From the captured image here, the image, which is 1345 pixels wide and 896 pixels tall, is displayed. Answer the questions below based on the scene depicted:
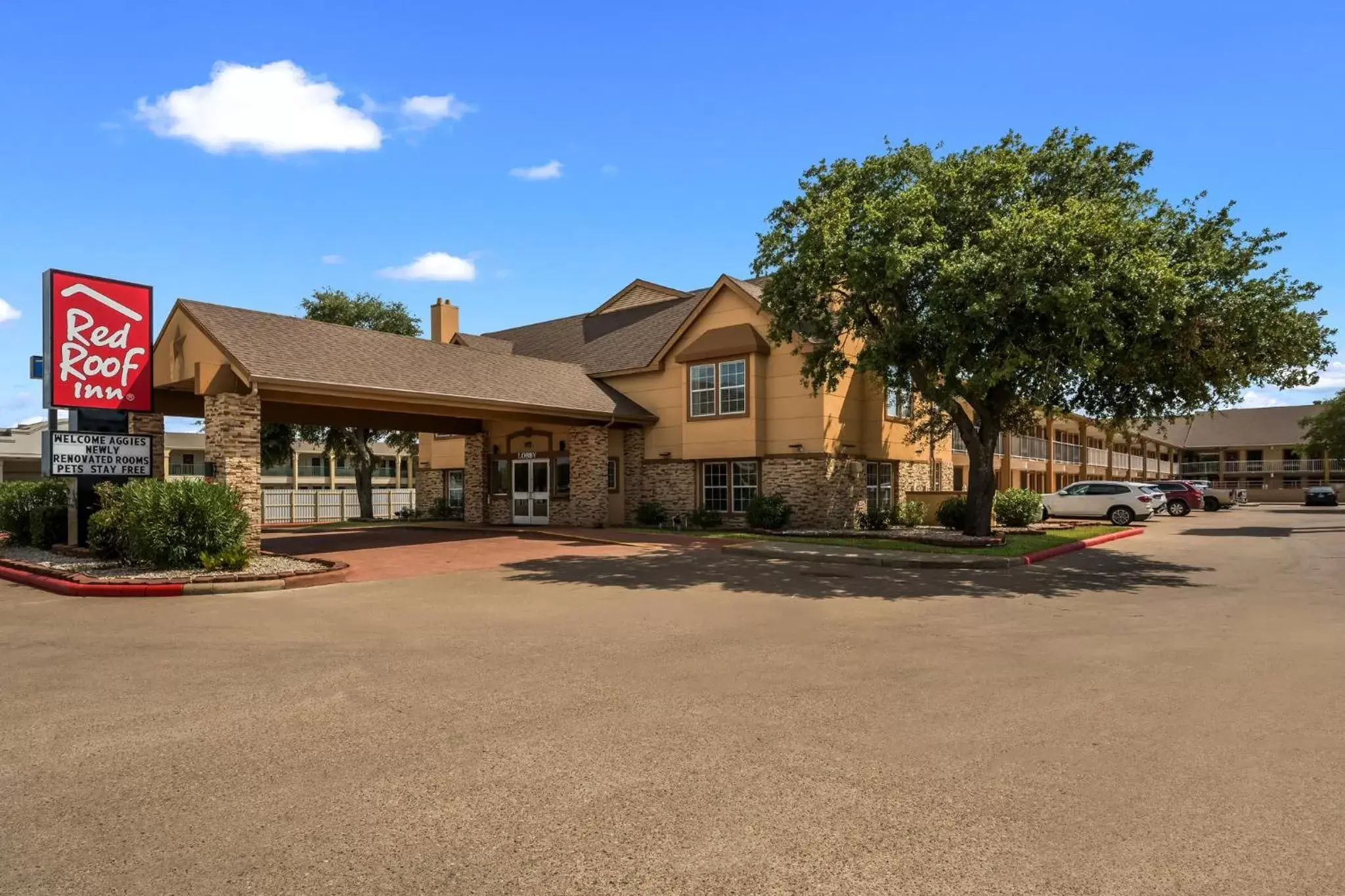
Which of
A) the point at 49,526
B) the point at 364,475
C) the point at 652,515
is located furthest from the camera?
the point at 364,475

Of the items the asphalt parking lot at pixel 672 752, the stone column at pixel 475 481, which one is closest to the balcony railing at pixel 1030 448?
the stone column at pixel 475 481

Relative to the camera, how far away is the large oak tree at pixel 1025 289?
1616cm

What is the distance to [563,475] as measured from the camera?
92.8 ft

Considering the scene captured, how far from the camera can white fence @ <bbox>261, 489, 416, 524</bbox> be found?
34.6 metres

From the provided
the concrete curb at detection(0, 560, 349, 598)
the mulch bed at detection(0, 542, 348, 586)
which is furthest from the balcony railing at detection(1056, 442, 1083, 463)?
the concrete curb at detection(0, 560, 349, 598)

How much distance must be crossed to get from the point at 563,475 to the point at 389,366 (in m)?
7.93

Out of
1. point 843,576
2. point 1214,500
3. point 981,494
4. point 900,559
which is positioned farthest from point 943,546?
point 1214,500

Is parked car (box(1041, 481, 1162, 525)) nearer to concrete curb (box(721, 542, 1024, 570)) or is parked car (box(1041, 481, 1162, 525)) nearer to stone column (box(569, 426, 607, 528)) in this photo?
concrete curb (box(721, 542, 1024, 570))

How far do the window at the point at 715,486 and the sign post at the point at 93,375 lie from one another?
50.2 ft

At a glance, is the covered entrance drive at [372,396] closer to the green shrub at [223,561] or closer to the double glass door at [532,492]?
the double glass door at [532,492]

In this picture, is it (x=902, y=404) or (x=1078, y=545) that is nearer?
(x=1078, y=545)

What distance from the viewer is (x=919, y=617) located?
10.9m

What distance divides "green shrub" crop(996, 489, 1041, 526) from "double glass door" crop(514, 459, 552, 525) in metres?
14.7

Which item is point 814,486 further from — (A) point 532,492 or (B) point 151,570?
(B) point 151,570
